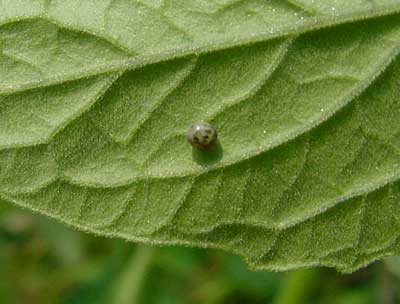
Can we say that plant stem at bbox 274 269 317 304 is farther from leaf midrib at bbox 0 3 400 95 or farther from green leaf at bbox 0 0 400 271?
leaf midrib at bbox 0 3 400 95

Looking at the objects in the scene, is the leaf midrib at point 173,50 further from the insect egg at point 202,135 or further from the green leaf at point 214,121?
the insect egg at point 202,135

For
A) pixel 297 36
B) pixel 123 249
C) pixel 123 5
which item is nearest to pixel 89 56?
pixel 123 5

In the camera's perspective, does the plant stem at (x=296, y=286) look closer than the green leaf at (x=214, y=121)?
No

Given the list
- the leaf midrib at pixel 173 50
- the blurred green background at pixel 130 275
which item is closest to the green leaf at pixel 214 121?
the leaf midrib at pixel 173 50

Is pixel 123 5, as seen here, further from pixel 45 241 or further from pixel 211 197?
pixel 45 241

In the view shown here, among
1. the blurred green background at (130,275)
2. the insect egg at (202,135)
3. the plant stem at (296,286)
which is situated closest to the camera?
the insect egg at (202,135)

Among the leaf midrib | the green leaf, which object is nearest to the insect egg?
the green leaf
